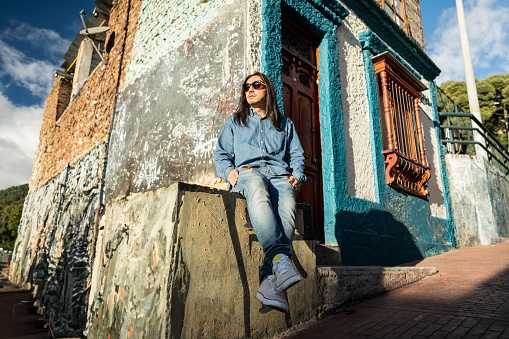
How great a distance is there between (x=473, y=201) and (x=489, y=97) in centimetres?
1765

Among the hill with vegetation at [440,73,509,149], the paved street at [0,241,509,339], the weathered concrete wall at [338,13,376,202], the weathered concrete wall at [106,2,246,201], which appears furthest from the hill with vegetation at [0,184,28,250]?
the hill with vegetation at [440,73,509,149]

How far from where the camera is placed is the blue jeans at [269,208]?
164cm

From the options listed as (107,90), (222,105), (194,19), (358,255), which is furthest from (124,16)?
(358,255)

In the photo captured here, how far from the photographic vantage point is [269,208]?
1701mm

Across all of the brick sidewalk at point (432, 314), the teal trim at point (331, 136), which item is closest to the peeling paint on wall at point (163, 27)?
the teal trim at point (331, 136)

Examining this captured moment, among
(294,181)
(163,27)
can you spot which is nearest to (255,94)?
(294,181)

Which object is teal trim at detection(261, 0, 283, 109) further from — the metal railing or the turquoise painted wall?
the metal railing

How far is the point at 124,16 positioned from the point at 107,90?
4.97ft

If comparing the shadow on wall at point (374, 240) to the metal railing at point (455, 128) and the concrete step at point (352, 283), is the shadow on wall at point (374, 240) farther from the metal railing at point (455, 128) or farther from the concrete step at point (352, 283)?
the metal railing at point (455, 128)

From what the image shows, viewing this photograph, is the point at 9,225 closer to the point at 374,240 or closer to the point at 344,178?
the point at 344,178

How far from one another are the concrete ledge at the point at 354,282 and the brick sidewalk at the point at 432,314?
7cm

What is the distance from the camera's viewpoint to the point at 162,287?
4.92ft

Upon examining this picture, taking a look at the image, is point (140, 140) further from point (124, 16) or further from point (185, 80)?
point (124, 16)

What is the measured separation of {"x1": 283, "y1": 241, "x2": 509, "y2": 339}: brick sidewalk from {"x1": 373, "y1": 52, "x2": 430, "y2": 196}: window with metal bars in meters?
2.12
